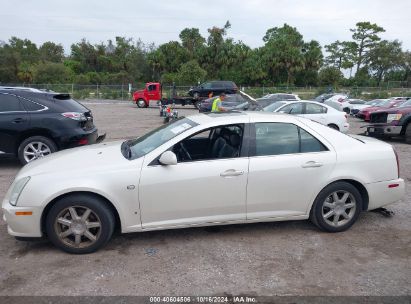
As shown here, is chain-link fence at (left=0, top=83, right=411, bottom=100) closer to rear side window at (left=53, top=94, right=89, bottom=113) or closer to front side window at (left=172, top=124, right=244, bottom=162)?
rear side window at (left=53, top=94, right=89, bottom=113)

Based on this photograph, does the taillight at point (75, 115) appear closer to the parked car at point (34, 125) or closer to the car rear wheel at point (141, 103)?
the parked car at point (34, 125)

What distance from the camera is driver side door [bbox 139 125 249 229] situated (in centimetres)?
405

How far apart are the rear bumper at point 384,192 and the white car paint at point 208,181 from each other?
0.01 meters

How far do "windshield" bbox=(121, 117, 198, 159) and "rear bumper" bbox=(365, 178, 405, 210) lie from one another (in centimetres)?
226

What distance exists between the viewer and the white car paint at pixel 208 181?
393cm

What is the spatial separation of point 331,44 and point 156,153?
7210 cm

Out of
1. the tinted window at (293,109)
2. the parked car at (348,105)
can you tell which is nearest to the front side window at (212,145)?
the tinted window at (293,109)

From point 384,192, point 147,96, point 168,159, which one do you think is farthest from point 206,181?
point 147,96

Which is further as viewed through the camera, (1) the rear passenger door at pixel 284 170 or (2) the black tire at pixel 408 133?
(2) the black tire at pixel 408 133

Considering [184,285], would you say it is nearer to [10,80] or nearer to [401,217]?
[401,217]

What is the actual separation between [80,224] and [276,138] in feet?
7.70

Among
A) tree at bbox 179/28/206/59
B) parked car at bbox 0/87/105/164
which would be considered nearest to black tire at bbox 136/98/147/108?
parked car at bbox 0/87/105/164

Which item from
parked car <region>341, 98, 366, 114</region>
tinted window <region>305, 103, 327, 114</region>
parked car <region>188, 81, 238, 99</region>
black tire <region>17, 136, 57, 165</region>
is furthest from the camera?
parked car <region>188, 81, 238, 99</region>

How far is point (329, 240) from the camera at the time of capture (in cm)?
445
